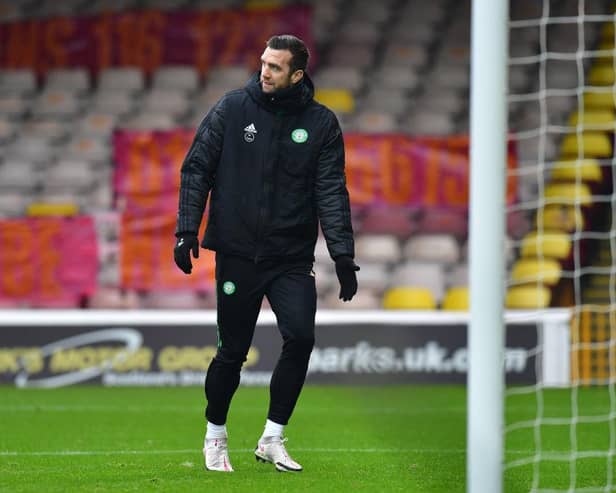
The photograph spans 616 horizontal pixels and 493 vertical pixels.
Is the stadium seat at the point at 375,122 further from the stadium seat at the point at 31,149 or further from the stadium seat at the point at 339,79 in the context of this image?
the stadium seat at the point at 31,149

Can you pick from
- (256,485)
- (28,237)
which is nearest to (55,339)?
(28,237)

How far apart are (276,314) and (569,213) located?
788 cm

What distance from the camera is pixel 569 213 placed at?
1305 cm

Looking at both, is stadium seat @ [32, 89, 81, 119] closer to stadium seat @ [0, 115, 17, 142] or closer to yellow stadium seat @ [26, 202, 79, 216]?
stadium seat @ [0, 115, 17, 142]

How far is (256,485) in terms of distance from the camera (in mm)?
5340

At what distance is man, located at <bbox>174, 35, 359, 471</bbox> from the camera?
556cm

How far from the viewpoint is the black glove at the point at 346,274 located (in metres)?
5.55

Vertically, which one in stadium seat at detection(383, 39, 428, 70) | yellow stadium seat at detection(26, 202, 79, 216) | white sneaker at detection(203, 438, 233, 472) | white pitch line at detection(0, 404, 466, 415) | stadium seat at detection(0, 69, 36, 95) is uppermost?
stadium seat at detection(383, 39, 428, 70)

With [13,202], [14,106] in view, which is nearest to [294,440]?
[13,202]

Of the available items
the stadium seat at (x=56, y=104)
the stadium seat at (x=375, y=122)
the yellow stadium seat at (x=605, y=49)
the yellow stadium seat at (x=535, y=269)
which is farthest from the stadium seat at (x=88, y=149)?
the yellow stadium seat at (x=605, y=49)

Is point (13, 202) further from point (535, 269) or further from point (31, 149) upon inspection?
point (535, 269)

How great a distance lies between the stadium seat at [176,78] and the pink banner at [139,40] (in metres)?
0.15

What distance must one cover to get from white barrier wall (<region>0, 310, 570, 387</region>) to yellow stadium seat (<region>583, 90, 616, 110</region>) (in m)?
3.45

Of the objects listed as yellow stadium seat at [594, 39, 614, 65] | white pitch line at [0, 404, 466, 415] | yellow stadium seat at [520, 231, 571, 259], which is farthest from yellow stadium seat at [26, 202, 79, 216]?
yellow stadium seat at [594, 39, 614, 65]
